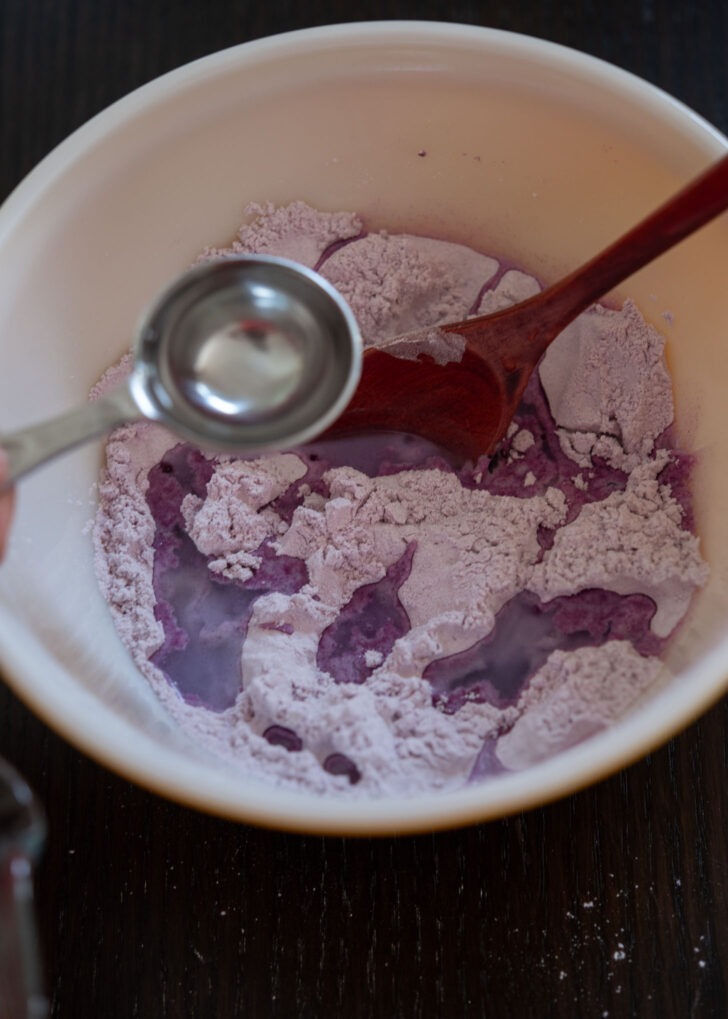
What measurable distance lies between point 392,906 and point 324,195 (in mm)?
662

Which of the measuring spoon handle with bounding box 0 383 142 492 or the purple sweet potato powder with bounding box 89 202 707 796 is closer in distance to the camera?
the measuring spoon handle with bounding box 0 383 142 492

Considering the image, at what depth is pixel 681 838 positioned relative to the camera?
0.83 meters

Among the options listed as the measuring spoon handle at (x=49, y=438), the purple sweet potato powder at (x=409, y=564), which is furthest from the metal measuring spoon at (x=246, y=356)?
the purple sweet potato powder at (x=409, y=564)

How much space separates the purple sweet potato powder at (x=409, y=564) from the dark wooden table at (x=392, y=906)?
3.4 inches

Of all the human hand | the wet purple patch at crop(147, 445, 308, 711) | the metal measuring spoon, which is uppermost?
the metal measuring spoon

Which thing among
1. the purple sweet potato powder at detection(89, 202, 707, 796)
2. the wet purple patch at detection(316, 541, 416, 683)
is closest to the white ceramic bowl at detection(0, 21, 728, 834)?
the purple sweet potato powder at detection(89, 202, 707, 796)

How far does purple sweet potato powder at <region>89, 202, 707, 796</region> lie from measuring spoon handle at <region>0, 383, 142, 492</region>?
23 centimetres

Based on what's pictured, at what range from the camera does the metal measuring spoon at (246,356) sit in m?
0.77

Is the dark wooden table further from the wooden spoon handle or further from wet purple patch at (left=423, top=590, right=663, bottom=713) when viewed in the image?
the wooden spoon handle

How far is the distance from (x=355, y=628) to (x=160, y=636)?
169mm

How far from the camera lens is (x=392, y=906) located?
2.63 feet

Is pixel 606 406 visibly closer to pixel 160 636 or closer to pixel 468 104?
pixel 468 104

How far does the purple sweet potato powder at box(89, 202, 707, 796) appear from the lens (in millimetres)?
811

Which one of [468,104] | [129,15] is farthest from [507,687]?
[129,15]
